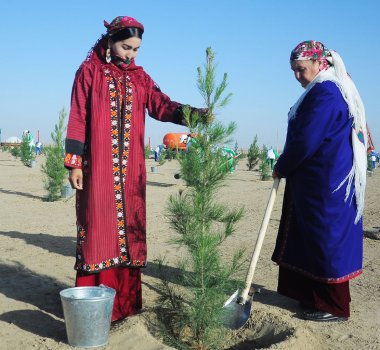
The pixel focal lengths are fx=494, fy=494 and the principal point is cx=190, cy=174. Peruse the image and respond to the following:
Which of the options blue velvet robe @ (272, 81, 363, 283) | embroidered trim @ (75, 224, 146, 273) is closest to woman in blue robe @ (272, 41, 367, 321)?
blue velvet robe @ (272, 81, 363, 283)

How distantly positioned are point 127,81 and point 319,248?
184 centimetres

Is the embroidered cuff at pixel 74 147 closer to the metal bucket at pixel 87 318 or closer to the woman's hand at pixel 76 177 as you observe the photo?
the woman's hand at pixel 76 177

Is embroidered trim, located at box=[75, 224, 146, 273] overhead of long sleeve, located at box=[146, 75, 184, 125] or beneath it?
beneath

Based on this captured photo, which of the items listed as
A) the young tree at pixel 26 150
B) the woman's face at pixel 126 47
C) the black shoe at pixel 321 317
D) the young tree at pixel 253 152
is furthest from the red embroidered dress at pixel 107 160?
the young tree at pixel 253 152

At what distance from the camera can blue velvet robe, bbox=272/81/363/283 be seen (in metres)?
3.49

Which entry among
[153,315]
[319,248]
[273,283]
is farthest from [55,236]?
[319,248]

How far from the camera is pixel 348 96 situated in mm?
3592

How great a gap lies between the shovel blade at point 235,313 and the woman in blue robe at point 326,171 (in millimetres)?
591

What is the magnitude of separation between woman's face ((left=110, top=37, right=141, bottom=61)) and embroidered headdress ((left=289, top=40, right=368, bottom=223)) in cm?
116

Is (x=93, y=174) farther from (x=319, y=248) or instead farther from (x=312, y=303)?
(x=312, y=303)

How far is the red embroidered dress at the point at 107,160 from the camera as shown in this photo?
10.9 ft

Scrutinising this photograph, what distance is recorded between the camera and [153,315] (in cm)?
339

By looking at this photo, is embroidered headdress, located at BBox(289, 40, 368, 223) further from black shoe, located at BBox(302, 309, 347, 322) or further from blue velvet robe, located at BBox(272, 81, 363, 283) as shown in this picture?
black shoe, located at BBox(302, 309, 347, 322)

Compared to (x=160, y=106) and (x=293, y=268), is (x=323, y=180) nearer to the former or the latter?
(x=293, y=268)
